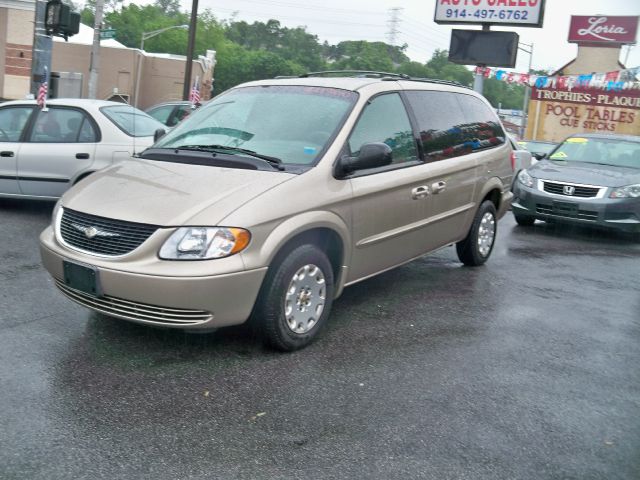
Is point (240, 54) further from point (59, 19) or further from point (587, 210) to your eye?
point (587, 210)

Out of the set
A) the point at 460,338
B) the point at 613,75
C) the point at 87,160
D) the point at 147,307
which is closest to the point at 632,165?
the point at 460,338

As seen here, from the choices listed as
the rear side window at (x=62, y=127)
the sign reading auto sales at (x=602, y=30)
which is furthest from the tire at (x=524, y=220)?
the sign reading auto sales at (x=602, y=30)

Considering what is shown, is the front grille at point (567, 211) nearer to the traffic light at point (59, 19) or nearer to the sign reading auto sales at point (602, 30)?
Result: the traffic light at point (59, 19)

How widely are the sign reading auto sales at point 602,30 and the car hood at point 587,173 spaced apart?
30.2 metres

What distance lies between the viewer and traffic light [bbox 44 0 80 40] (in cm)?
A: 1176

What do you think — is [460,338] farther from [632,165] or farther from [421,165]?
[632,165]

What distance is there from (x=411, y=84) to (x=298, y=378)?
3.00 m

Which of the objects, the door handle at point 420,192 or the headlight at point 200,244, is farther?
the door handle at point 420,192

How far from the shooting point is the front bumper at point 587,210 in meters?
9.77

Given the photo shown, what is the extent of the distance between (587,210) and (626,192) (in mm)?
575

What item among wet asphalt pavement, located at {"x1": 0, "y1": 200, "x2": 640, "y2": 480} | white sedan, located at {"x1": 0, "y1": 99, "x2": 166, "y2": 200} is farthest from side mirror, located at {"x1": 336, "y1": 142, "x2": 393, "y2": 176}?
white sedan, located at {"x1": 0, "y1": 99, "x2": 166, "y2": 200}

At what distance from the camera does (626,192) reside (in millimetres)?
9852

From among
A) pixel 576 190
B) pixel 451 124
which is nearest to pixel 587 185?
pixel 576 190

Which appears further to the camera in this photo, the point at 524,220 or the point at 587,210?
the point at 524,220
